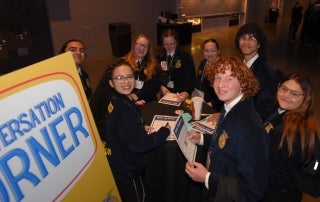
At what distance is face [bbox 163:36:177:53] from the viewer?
332 centimetres

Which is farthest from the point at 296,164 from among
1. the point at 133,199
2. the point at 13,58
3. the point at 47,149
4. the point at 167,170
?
the point at 13,58

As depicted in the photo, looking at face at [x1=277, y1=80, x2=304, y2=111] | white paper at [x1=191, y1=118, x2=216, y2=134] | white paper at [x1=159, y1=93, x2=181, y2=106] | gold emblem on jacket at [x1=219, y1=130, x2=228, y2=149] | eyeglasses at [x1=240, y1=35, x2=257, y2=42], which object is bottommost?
white paper at [x1=191, y1=118, x2=216, y2=134]

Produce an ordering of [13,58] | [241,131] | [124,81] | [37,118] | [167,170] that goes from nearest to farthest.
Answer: [37,118], [241,131], [124,81], [167,170], [13,58]

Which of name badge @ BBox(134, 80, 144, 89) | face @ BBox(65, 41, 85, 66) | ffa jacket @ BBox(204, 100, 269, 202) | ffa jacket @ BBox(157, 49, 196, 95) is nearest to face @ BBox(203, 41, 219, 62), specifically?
ffa jacket @ BBox(157, 49, 196, 95)

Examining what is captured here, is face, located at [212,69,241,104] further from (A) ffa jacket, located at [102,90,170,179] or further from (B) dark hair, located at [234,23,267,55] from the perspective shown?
(B) dark hair, located at [234,23,267,55]

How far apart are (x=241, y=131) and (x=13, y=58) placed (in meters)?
4.88

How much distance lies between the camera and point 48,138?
3.73 ft

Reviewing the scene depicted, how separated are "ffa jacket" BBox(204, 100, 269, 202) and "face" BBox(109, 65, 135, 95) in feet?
2.46

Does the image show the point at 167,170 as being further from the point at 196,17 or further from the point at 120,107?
the point at 196,17

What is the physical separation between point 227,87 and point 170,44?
2.00 m

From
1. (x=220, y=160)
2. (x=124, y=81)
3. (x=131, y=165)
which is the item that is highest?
(x=124, y=81)

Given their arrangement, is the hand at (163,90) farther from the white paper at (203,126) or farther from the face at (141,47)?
the white paper at (203,126)

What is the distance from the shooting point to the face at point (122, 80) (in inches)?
76.0

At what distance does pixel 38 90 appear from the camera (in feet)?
3.66
